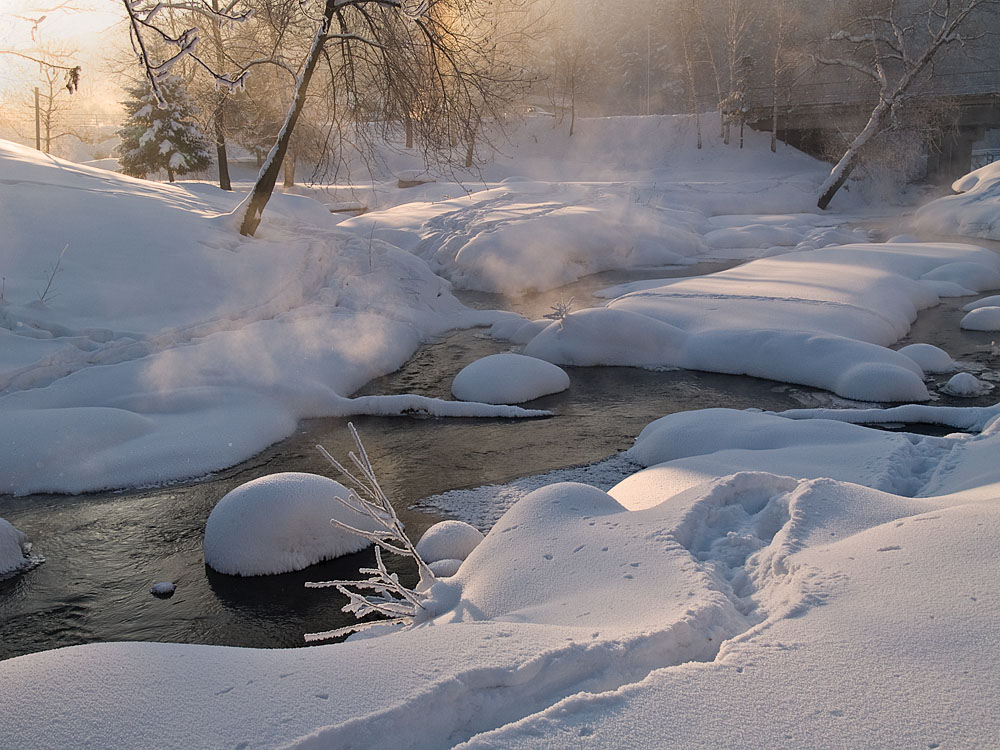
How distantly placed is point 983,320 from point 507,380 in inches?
299

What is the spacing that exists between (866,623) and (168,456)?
6306 millimetres

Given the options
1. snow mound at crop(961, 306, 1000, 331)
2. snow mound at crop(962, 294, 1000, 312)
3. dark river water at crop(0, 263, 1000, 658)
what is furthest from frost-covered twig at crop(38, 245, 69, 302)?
snow mound at crop(962, 294, 1000, 312)

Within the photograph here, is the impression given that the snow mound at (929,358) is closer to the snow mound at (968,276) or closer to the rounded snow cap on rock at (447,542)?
the snow mound at (968,276)

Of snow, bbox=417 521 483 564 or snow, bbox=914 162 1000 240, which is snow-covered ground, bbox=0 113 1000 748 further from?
snow, bbox=914 162 1000 240

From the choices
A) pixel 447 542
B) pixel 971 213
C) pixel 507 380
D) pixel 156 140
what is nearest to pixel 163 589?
pixel 447 542

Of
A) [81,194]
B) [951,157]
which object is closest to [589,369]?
[81,194]

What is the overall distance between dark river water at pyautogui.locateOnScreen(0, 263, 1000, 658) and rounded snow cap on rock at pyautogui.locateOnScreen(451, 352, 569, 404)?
0.66ft

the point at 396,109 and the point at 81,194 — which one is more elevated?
the point at 396,109

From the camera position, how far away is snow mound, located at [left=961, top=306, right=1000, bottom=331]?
37.5ft

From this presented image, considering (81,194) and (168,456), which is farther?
(81,194)

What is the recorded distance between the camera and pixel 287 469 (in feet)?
23.7

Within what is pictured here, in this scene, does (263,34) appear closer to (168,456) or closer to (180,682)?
(168,456)

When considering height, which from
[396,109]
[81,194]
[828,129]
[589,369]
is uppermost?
[828,129]

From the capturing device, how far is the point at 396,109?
12.2 meters
